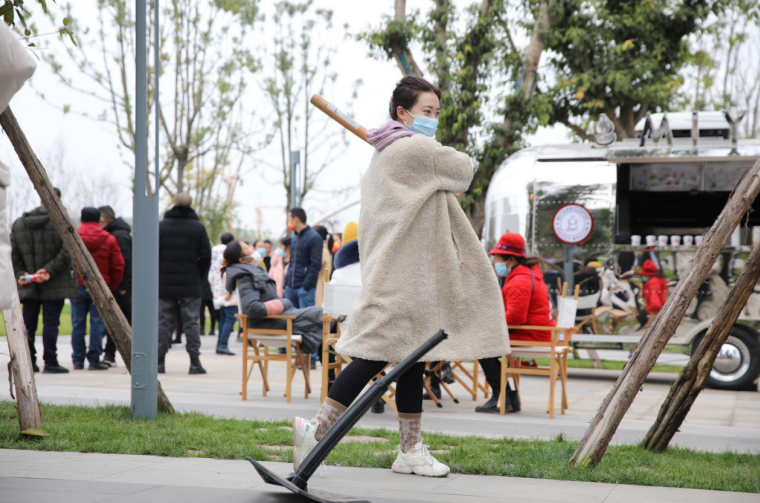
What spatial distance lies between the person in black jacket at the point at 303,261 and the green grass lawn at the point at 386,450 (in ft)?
16.5

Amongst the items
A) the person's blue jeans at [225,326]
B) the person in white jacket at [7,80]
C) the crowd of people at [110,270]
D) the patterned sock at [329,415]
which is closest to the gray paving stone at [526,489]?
the patterned sock at [329,415]

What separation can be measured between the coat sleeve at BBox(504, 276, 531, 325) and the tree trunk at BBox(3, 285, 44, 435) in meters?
3.80

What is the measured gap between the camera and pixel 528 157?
10.9 metres

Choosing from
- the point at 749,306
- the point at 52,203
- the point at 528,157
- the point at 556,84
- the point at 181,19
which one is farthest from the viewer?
the point at 181,19

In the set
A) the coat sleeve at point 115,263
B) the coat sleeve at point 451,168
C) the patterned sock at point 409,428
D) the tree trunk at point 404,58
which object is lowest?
the patterned sock at point 409,428

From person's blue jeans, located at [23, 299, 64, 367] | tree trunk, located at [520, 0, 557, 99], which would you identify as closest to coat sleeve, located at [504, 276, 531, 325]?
person's blue jeans, located at [23, 299, 64, 367]

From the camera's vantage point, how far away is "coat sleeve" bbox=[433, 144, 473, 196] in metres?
4.02

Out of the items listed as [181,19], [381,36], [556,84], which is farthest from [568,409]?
[181,19]

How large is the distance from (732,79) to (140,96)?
25803 mm

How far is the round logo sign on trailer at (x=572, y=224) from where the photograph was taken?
10.2 m

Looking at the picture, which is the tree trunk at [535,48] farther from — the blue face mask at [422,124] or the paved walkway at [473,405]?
the blue face mask at [422,124]

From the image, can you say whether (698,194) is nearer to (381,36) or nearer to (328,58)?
(381,36)

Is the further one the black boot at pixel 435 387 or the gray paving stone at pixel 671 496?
the black boot at pixel 435 387

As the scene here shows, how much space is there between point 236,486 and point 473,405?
4.18 meters
